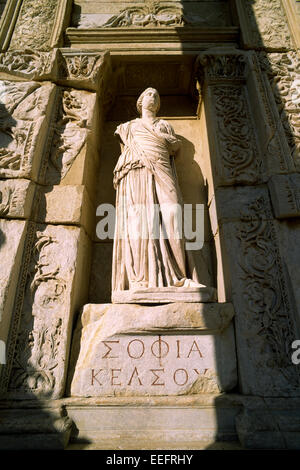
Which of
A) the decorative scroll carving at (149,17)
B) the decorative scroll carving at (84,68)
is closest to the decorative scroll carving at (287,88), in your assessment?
the decorative scroll carving at (149,17)

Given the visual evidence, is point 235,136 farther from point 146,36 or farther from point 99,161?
point 146,36

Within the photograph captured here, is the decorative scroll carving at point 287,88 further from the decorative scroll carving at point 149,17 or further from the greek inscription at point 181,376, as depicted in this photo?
the greek inscription at point 181,376

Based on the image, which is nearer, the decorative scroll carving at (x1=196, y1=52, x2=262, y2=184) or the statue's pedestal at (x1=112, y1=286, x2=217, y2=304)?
the statue's pedestal at (x1=112, y1=286, x2=217, y2=304)

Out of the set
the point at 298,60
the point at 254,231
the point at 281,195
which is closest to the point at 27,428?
the point at 254,231

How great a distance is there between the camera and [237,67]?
14.9ft

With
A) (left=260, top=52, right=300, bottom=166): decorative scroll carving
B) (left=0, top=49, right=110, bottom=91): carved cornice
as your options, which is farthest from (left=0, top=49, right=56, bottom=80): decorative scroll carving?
(left=260, top=52, right=300, bottom=166): decorative scroll carving

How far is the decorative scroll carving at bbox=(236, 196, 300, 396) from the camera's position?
9.14 ft

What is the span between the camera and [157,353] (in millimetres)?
2811

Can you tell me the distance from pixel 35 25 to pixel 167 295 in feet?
16.0

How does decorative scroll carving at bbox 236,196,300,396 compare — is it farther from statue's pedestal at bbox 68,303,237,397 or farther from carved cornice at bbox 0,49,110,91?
carved cornice at bbox 0,49,110,91

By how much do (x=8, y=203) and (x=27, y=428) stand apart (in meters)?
2.15

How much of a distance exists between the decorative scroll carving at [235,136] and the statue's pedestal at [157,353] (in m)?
1.68

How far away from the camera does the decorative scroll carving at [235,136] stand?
3.69 metres

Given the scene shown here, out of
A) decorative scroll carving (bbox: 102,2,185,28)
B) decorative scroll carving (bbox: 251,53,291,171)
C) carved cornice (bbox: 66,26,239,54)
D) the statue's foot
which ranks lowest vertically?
the statue's foot
